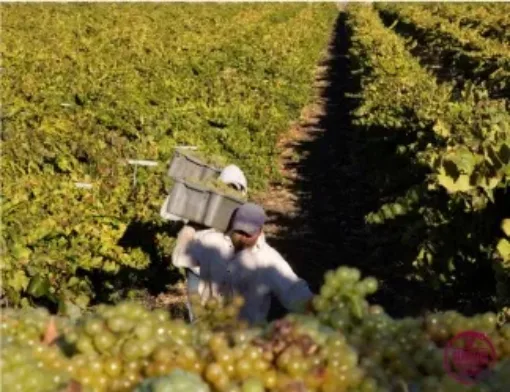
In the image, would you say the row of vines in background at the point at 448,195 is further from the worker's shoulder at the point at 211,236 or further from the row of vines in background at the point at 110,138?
the worker's shoulder at the point at 211,236

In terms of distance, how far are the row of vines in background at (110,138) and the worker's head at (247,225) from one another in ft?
3.35

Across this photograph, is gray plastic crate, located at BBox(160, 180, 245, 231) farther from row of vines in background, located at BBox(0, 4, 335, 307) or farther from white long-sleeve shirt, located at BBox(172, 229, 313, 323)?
row of vines in background, located at BBox(0, 4, 335, 307)

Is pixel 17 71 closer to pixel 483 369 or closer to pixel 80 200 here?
pixel 80 200

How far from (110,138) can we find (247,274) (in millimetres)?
4817

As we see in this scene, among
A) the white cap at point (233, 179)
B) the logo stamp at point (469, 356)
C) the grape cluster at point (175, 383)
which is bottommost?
the white cap at point (233, 179)

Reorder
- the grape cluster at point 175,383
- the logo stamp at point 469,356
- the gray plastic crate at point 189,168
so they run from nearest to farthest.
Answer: the grape cluster at point 175,383, the logo stamp at point 469,356, the gray plastic crate at point 189,168

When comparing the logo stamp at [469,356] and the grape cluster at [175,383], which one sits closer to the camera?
the grape cluster at [175,383]

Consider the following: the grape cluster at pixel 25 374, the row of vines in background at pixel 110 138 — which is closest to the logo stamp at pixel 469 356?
the grape cluster at pixel 25 374

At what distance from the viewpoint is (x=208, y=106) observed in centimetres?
Result: 1262

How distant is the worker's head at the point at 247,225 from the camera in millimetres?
4438

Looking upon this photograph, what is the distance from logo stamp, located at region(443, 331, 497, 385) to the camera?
Result: 219 centimetres

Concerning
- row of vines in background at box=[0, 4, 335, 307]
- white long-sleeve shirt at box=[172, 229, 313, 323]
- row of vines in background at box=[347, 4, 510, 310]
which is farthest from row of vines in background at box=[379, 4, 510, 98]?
white long-sleeve shirt at box=[172, 229, 313, 323]

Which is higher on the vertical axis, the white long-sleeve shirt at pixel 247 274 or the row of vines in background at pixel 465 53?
the row of vines in background at pixel 465 53

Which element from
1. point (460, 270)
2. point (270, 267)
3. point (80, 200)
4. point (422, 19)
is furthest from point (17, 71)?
point (422, 19)
